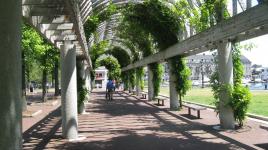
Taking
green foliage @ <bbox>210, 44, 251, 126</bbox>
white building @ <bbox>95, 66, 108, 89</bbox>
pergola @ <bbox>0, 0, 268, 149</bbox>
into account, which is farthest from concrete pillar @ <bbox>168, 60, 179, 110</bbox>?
white building @ <bbox>95, 66, 108, 89</bbox>

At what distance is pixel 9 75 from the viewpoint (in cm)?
455

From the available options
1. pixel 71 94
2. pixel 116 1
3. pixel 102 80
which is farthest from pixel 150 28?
pixel 102 80

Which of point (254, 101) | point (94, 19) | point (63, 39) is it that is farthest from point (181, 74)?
point (63, 39)

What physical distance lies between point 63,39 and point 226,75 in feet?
17.1

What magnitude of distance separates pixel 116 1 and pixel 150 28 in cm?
266

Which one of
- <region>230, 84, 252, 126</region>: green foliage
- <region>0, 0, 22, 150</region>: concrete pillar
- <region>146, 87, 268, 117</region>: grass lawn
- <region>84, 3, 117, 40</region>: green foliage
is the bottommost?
<region>146, 87, 268, 117</region>: grass lawn

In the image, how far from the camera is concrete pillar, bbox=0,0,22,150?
450 centimetres

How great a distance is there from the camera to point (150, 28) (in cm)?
2298

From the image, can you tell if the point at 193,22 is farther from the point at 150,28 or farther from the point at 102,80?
the point at 102,80

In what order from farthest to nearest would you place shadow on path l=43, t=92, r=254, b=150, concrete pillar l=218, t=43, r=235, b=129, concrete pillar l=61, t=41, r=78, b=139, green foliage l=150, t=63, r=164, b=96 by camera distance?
green foliage l=150, t=63, r=164, b=96 < concrete pillar l=218, t=43, r=235, b=129 < concrete pillar l=61, t=41, r=78, b=139 < shadow on path l=43, t=92, r=254, b=150

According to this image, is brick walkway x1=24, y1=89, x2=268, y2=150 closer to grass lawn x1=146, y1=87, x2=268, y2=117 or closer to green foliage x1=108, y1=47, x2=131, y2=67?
grass lawn x1=146, y1=87, x2=268, y2=117

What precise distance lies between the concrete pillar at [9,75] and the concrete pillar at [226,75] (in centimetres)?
920

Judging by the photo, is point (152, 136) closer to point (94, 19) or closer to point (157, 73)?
point (94, 19)

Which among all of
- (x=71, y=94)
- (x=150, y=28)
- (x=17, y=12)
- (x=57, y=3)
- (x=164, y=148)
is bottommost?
(x=164, y=148)
